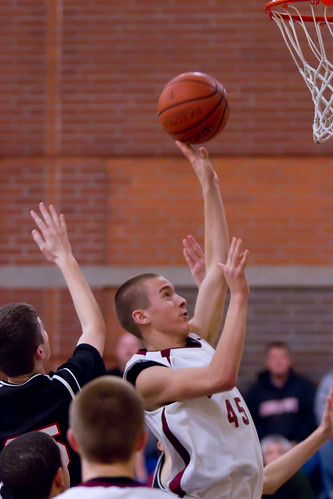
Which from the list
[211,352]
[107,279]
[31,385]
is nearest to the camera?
[31,385]

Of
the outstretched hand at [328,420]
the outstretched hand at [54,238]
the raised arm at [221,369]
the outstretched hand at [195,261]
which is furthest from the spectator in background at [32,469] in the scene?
the outstretched hand at [195,261]

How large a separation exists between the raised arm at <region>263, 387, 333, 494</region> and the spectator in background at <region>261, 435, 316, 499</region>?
1903 millimetres

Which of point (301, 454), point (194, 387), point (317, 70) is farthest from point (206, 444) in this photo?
point (317, 70)

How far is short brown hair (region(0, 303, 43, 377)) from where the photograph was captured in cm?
330

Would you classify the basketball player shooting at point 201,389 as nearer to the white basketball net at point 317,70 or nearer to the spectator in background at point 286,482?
the white basketball net at point 317,70

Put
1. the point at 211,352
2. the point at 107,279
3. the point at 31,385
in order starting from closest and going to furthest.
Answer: the point at 31,385
the point at 211,352
the point at 107,279

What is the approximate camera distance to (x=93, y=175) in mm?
7988

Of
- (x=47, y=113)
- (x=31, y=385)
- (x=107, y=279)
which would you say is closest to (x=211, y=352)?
(x=31, y=385)

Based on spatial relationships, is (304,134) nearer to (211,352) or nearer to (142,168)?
(142,168)

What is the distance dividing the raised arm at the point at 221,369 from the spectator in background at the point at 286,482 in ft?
8.99

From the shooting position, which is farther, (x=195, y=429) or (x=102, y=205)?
(x=102, y=205)

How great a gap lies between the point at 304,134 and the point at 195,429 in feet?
16.5

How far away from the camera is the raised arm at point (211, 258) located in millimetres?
4055

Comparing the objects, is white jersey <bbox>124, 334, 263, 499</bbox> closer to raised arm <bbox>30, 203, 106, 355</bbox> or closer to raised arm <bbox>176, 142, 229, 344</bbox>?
raised arm <bbox>30, 203, 106, 355</bbox>
